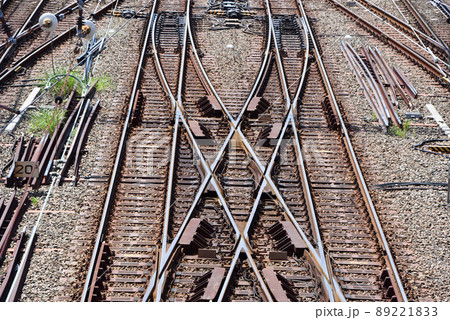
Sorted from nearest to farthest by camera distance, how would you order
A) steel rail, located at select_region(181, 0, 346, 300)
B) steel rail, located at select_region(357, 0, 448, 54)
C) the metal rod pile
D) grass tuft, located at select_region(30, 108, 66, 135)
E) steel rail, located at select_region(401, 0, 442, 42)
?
1. steel rail, located at select_region(181, 0, 346, 300)
2. grass tuft, located at select_region(30, 108, 66, 135)
3. the metal rod pile
4. steel rail, located at select_region(357, 0, 448, 54)
5. steel rail, located at select_region(401, 0, 442, 42)

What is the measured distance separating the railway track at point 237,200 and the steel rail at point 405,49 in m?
3.04

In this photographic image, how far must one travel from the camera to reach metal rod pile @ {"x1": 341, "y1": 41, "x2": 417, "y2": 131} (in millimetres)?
12789

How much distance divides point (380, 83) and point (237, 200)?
235 inches

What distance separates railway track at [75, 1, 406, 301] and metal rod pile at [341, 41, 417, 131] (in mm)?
991

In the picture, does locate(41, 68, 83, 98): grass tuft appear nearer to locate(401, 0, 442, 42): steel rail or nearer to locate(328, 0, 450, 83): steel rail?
locate(328, 0, 450, 83): steel rail

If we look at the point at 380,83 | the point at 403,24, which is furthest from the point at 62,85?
the point at 403,24

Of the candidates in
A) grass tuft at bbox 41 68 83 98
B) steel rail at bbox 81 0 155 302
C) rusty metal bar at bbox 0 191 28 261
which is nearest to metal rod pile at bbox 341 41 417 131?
steel rail at bbox 81 0 155 302

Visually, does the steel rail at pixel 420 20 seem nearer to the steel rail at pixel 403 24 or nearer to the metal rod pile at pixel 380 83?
the steel rail at pixel 403 24

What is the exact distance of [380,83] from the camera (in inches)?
549

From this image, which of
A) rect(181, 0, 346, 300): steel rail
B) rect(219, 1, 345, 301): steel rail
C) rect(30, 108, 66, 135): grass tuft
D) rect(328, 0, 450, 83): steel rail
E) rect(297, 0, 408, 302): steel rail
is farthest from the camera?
rect(328, 0, 450, 83): steel rail

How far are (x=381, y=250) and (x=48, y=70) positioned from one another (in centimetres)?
949

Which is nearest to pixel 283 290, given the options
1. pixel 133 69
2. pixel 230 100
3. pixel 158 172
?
pixel 158 172

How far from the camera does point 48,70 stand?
14.4 metres

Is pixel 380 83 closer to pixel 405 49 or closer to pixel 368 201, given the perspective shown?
pixel 405 49
